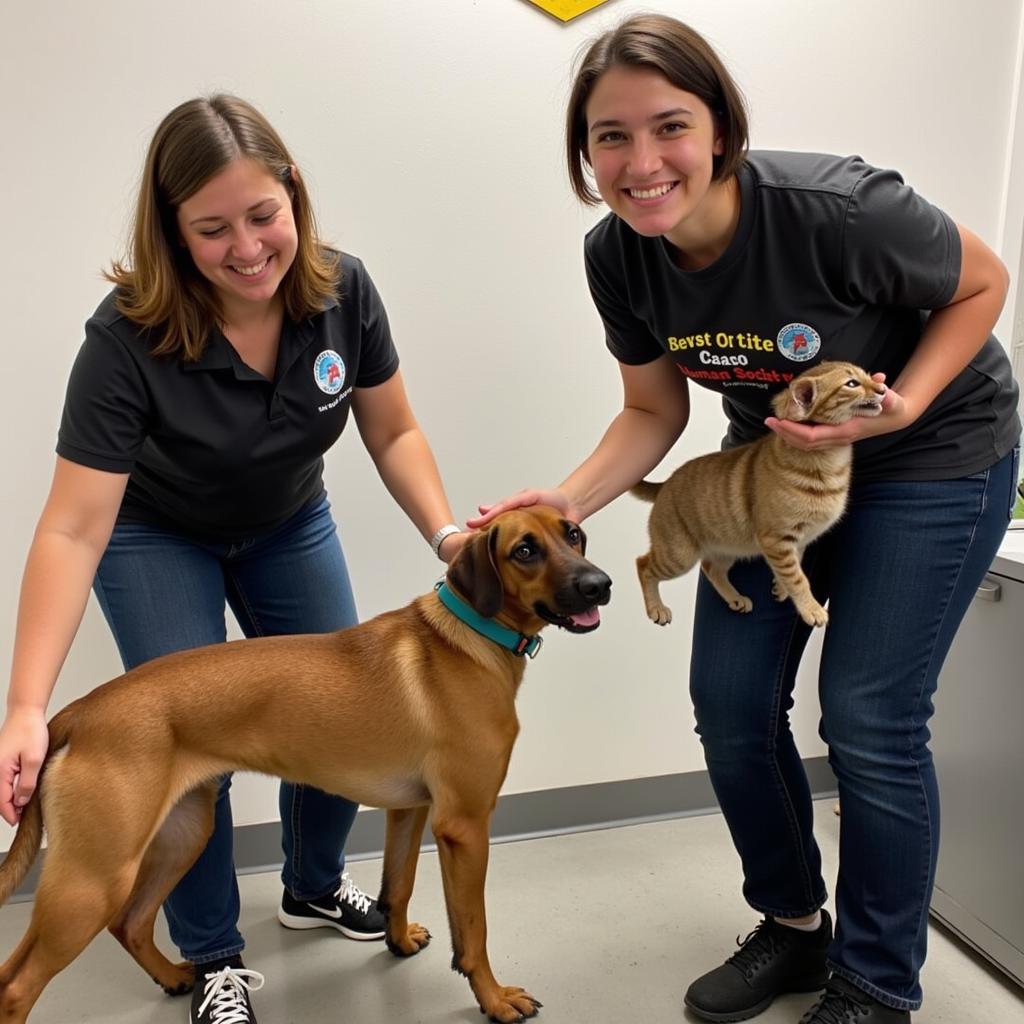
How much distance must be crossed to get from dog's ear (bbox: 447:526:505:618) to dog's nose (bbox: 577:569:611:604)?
0.18 m

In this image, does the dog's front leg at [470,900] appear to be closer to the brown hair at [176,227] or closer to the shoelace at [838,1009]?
the shoelace at [838,1009]

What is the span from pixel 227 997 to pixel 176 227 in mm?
1840

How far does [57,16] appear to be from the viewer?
99.4 inches

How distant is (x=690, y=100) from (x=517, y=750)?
7.40ft

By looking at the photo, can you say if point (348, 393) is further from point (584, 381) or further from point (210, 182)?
point (584, 381)

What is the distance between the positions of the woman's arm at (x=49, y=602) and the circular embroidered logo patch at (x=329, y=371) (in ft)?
1.59

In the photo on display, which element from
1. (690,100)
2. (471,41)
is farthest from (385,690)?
(471,41)

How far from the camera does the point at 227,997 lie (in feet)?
7.47

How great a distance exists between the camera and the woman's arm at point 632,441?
2.22 metres

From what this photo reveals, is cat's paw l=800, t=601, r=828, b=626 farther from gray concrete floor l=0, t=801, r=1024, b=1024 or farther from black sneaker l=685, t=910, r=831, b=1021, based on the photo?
gray concrete floor l=0, t=801, r=1024, b=1024

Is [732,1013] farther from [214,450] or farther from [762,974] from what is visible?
[214,450]

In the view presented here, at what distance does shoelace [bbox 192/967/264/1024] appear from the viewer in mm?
2246

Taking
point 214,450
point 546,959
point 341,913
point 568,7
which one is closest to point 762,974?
point 546,959

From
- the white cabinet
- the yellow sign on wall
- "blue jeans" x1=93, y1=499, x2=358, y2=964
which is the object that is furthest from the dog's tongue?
the yellow sign on wall
